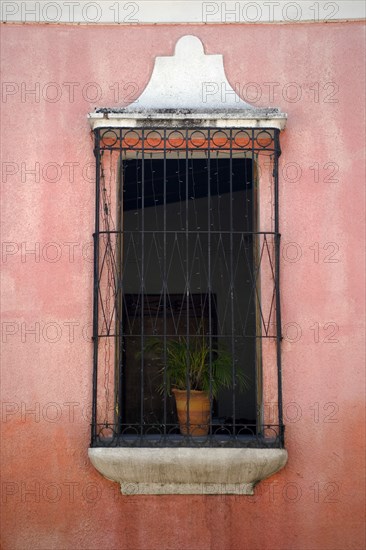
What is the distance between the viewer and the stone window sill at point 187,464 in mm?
4336

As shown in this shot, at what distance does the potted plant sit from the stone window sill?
203 mm

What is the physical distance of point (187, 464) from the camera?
14.3 ft

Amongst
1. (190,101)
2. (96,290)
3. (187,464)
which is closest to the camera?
(187,464)

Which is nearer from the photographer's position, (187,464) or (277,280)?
(187,464)

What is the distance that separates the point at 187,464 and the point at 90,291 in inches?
49.8

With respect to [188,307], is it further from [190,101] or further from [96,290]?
[190,101]

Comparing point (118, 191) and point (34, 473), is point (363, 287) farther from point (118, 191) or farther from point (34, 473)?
point (34, 473)

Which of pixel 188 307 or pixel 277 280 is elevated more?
pixel 277 280

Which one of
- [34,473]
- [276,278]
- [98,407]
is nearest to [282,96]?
[276,278]

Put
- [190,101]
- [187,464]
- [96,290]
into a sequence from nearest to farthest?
1. [187,464]
2. [96,290]
3. [190,101]

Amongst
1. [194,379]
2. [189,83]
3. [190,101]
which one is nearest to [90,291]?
[194,379]

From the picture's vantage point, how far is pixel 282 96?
4738mm

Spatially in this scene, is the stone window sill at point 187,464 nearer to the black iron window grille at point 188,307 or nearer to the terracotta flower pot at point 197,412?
the black iron window grille at point 188,307

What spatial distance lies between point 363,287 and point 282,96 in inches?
54.9
